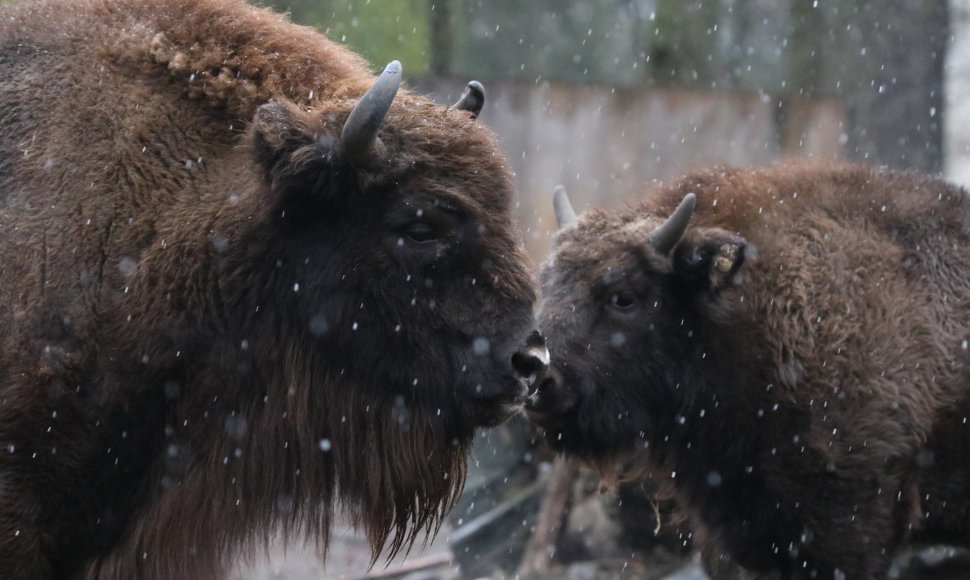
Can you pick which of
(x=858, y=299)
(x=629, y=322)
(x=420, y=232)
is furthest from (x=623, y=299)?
(x=420, y=232)

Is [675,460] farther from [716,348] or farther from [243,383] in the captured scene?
[243,383]

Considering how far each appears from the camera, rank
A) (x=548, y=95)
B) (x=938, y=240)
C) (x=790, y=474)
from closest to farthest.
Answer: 1. (x=790, y=474)
2. (x=938, y=240)
3. (x=548, y=95)

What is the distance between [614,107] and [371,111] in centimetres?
811

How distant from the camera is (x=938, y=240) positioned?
609cm

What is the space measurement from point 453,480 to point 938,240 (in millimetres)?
3565

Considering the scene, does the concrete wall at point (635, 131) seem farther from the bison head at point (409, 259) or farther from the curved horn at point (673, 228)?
the bison head at point (409, 259)

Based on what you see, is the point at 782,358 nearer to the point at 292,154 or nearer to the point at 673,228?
the point at 673,228

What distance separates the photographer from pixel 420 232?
3662mm

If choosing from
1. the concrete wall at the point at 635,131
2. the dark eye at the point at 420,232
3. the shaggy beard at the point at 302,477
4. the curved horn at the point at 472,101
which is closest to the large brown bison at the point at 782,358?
the shaggy beard at the point at 302,477

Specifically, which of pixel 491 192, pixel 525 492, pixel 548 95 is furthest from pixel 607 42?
pixel 491 192

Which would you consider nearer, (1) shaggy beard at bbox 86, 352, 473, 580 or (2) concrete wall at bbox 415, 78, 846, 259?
(1) shaggy beard at bbox 86, 352, 473, 580

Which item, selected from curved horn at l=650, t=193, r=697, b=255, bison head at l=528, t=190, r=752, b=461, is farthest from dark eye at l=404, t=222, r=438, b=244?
curved horn at l=650, t=193, r=697, b=255

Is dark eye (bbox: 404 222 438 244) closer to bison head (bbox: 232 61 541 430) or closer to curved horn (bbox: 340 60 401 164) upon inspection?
bison head (bbox: 232 61 541 430)

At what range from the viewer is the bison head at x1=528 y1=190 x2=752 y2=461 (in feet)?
19.9
